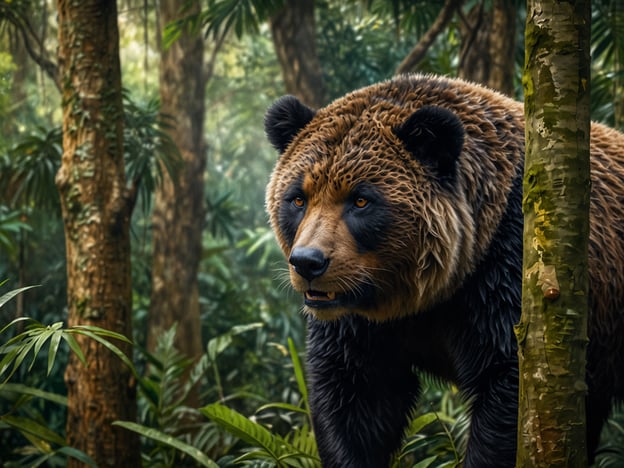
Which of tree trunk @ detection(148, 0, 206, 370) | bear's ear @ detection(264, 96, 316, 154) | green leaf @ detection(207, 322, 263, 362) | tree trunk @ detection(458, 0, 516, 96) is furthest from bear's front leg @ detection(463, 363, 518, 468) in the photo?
tree trunk @ detection(148, 0, 206, 370)

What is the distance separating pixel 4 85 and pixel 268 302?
5.48 metres

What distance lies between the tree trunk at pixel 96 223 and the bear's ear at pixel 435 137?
2.15 meters

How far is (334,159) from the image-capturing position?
354 cm

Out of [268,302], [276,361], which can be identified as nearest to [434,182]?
[276,361]

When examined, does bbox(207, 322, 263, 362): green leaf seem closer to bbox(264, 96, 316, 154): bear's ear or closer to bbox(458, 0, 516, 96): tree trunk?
bbox(264, 96, 316, 154): bear's ear

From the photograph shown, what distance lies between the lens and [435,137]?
3443 millimetres

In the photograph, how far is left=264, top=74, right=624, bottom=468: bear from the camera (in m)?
3.38

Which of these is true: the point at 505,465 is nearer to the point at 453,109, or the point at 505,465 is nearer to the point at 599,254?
the point at 599,254

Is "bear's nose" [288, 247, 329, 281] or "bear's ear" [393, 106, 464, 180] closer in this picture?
"bear's nose" [288, 247, 329, 281]

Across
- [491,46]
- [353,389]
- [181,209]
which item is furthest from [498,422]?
[181,209]

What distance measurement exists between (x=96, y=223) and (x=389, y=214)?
2.18m

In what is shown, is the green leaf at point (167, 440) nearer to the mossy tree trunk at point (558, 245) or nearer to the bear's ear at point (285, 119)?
the bear's ear at point (285, 119)

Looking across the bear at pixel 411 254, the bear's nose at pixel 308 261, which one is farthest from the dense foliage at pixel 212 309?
the bear's nose at pixel 308 261

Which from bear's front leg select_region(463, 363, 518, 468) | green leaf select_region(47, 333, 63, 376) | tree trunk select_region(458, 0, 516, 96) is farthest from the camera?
tree trunk select_region(458, 0, 516, 96)
